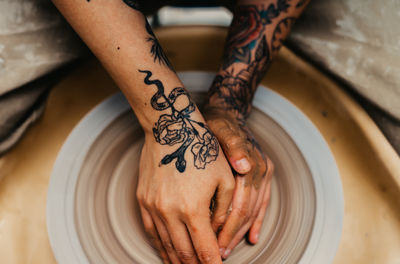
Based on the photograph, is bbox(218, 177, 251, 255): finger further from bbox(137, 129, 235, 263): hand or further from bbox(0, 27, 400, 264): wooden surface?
bbox(0, 27, 400, 264): wooden surface

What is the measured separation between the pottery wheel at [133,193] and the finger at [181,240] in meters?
0.12

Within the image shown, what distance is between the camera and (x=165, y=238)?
0.86 m

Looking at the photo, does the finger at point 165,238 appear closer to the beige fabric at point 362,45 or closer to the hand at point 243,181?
the hand at point 243,181

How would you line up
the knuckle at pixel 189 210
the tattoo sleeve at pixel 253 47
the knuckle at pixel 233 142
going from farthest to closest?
the tattoo sleeve at pixel 253 47, the knuckle at pixel 233 142, the knuckle at pixel 189 210

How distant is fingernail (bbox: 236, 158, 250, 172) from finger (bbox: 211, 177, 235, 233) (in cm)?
4

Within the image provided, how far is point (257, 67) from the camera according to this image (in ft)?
3.68

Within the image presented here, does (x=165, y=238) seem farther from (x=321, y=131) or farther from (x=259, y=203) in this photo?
(x=321, y=131)

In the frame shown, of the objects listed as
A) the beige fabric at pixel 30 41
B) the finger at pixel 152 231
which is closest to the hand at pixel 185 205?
the finger at pixel 152 231

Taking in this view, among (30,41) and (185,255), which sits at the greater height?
(30,41)

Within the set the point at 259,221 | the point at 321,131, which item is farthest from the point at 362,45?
the point at 259,221

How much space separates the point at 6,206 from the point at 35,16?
2.10 feet

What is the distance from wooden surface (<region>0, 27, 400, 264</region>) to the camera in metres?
0.90

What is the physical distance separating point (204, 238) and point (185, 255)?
8 cm

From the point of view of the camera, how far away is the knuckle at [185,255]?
0.84 metres
